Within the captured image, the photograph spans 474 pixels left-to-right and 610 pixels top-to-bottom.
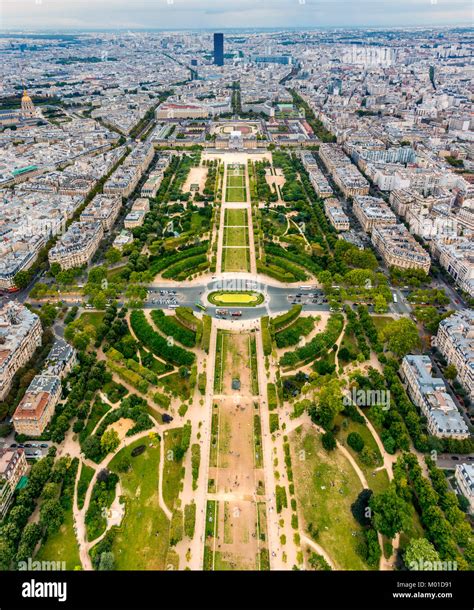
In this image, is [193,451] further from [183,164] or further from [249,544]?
[183,164]

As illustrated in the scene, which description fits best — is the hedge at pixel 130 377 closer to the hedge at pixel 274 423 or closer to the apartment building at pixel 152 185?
the hedge at pixel 274 423

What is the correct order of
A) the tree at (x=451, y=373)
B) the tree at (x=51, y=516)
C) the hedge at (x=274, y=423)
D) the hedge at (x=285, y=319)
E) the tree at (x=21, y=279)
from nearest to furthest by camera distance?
the tree at (x=51, y=516) < the hedge at (x=274, y=423) < the tree at (x=451, y=373) < the hedge at (x=285, y=319) < the tree at (x=21, y=279)

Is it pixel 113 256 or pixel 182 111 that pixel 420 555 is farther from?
pixel 182 111

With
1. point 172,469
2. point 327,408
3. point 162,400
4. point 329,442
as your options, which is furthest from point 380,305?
point 172,469

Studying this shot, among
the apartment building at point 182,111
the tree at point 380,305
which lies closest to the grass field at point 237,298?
the tree at point 380,305

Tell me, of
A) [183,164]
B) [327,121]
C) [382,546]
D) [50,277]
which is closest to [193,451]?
[382,546]
